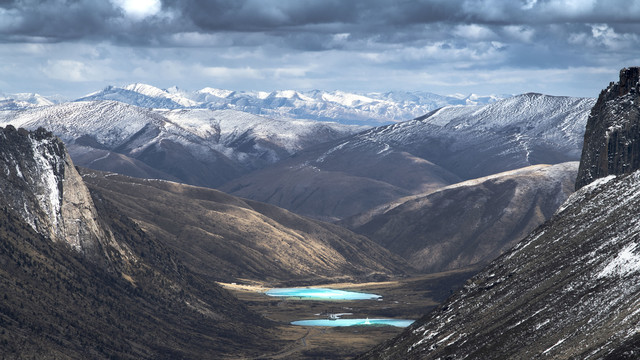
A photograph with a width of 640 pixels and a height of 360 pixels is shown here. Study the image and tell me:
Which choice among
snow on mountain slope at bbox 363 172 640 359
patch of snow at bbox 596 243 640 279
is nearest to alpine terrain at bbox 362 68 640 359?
snow on mountain slope at bbox 363 172 640 359

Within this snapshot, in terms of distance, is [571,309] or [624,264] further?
[624,264]

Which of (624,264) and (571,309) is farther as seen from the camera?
(624,264)

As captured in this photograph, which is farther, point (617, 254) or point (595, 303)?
point (617, 254)

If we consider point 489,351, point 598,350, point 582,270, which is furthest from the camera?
point 582,270

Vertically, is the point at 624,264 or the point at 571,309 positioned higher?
the point at 624,264

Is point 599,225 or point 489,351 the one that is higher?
point 599,225

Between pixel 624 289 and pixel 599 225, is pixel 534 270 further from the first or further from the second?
pixel 624 289

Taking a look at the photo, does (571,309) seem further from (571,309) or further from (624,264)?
(624,264)

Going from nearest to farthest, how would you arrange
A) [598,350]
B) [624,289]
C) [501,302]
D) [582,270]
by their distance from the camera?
[598,350], [624,289], [582,270], [501,302]

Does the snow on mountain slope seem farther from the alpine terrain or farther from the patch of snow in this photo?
the patch of snow

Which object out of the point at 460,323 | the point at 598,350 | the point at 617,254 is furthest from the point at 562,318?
the point at 460,323

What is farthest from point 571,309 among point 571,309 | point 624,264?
point 624,264
